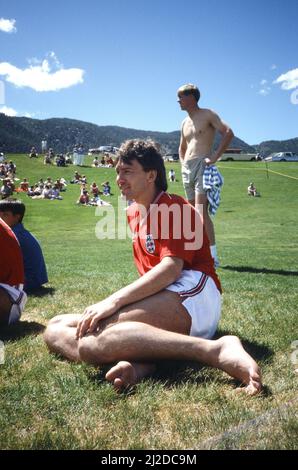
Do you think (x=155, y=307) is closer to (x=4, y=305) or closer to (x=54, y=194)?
(x=4, y=305)

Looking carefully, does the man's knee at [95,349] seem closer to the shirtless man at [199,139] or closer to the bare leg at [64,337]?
the bare leg at [64,337]

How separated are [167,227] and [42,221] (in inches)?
796

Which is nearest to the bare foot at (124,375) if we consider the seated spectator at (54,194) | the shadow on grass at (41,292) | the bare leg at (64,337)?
the bare leg at (64,337)

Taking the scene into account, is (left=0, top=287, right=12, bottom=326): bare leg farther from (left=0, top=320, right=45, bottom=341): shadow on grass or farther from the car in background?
the car in background

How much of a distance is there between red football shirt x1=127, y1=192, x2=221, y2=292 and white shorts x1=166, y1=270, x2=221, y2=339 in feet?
0.34

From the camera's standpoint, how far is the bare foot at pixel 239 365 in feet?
7.48

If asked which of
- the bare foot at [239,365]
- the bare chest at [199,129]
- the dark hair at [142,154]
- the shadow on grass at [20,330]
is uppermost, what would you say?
the bare chest at [199,129]

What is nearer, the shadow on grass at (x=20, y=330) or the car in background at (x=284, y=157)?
the shadow on grass at (x=20, y=330)

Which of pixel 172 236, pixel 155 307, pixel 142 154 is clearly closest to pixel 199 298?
pixel 155 307

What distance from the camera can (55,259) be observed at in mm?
9852

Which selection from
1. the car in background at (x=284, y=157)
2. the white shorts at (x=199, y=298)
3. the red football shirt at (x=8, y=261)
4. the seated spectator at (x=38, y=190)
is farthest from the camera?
the car in background at (x=284, y=157)

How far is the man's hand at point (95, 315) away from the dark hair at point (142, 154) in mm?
1076
